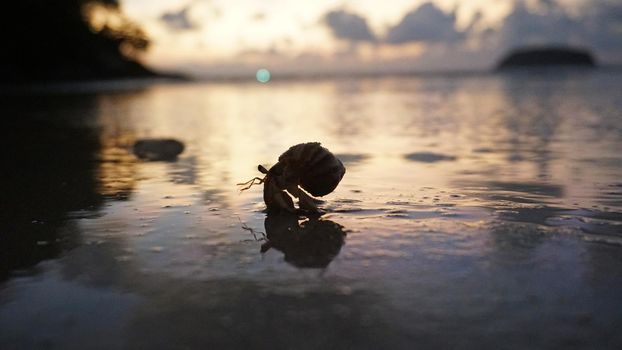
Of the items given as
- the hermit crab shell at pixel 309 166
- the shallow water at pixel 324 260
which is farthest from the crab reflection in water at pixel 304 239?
the hermit crab shell at pixel 309 166

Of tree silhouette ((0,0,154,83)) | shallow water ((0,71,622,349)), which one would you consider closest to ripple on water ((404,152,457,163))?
shallow water ((0,71,622,349))

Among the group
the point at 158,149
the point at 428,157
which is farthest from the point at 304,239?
the point at 158,149

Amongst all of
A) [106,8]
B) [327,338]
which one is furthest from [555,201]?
[106,8]

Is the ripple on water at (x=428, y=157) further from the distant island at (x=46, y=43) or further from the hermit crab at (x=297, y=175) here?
the distant island at (x=46, y=43)

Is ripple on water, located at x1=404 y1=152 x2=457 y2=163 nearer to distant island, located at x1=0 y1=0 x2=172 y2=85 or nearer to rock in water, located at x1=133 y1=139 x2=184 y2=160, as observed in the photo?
rock in water, located at x1=133 y1=139 x2=184 y2=160

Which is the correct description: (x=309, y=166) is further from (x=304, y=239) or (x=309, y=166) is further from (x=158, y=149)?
(x=158, y=149)

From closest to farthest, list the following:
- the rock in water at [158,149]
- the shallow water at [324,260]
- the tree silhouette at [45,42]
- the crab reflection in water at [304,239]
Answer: the shallow water at [324,260]
the crab reflection in water at [304,239]
the rock in water at [158,149]
the tree silhouette at [45,42]

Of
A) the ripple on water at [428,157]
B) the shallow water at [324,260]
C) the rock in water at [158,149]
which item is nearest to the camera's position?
the shallow water at [324,260]

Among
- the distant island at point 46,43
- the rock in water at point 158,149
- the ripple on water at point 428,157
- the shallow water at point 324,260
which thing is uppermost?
the distant island at point 46,43
